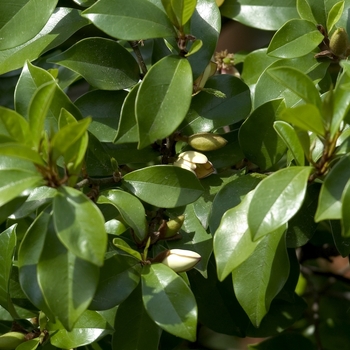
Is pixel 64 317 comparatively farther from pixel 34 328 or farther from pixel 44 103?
pixel 34 328

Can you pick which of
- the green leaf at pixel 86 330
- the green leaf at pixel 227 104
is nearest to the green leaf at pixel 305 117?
the green leaf at pixel 227 104

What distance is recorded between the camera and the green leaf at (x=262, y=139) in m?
0.86

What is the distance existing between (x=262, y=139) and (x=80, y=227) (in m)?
0.34

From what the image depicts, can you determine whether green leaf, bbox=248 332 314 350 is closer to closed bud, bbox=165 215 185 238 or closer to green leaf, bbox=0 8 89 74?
closed bud, bbox=165 215 185 238

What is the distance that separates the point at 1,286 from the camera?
2.90ft

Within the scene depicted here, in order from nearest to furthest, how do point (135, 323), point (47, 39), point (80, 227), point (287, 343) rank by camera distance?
point (80, 227)
point (135, 323)
point (47, 39)
point (287, 343)

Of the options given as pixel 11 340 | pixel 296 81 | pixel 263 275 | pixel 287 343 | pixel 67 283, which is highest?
pixel 296 81

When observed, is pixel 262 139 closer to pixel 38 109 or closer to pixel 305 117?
pixel 305 117

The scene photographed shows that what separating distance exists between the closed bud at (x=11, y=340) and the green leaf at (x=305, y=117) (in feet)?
1.66

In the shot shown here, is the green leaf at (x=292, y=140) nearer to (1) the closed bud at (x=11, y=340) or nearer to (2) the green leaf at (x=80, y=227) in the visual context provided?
(2) the green leaf at (x=80, y=227)

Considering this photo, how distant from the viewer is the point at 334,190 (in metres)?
0.67

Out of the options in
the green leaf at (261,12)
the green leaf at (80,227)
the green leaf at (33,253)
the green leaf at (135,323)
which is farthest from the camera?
the green leaf at (261,12)

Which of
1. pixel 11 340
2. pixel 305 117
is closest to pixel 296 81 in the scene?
pixel 305 117

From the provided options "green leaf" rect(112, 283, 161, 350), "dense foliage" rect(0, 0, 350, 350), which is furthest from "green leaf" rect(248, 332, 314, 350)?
"green leaf" rect(112, 283, 161, 350)
